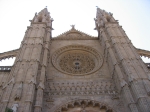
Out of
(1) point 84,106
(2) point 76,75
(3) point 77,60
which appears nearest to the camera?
(1) point 84,106

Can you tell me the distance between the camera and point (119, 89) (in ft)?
37.9

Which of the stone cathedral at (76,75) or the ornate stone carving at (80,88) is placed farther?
the ornate stone carving at (80,88)

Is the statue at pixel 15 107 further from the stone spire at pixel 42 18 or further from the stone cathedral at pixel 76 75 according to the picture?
the stone spire at pixel 42 18

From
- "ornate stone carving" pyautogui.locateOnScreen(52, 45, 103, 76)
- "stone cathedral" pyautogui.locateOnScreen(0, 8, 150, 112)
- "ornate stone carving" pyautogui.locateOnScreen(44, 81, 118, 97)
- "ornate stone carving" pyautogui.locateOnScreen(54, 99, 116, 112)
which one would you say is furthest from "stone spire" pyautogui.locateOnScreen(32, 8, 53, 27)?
"ornate stone carving" pyautogui.locateOnScreen(54, 99, 116, 112)

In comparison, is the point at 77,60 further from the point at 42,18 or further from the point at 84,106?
the point at 42,18

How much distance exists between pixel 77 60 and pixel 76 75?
2.84 meters

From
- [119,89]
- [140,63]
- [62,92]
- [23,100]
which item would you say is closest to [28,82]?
[23,100]

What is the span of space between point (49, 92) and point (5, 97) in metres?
2.62

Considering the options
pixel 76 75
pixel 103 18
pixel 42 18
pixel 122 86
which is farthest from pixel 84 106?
pixel 42 18

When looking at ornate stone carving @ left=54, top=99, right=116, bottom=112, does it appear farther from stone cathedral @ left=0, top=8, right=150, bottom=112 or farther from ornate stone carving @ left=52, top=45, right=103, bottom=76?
ornate stone carving @ left=52, top=45, right=103, bottom=76

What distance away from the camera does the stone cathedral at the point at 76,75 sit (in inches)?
395

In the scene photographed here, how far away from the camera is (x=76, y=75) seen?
13.3m

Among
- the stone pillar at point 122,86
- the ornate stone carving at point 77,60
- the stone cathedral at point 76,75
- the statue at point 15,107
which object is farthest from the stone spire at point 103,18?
the statue at point 15,107

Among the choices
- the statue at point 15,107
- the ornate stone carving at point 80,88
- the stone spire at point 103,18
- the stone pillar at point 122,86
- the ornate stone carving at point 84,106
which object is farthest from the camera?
the stone spire at point 103,18
